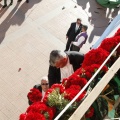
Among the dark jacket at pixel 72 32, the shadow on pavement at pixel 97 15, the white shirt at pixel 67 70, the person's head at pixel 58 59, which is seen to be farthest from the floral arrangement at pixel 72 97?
the shadow on pavement at pixel 97 15

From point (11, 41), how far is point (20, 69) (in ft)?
4.04

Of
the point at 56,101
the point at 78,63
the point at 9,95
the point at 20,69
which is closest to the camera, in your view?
the point at 56,101

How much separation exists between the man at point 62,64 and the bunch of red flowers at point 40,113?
4.21 ft

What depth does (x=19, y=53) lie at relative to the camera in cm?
805

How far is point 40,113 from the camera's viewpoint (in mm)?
2686

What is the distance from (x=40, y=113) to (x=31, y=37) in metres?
6.09

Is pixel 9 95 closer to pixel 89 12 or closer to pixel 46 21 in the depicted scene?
pixel 46 21

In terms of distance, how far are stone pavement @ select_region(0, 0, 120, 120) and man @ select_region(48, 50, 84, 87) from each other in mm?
2424

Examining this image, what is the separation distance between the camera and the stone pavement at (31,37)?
7.07 meters

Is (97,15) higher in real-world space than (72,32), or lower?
higher

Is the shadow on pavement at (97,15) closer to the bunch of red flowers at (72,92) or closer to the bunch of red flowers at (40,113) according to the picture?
the bunch of red flowers at (72,92)

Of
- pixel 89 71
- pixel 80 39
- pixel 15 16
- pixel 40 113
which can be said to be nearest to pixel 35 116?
pixel 40 113

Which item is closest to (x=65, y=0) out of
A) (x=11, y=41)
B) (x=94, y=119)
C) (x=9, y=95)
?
(x=11, y=41)

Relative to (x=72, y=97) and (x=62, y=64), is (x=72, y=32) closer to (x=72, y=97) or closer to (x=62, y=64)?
(x=62, y=64)
